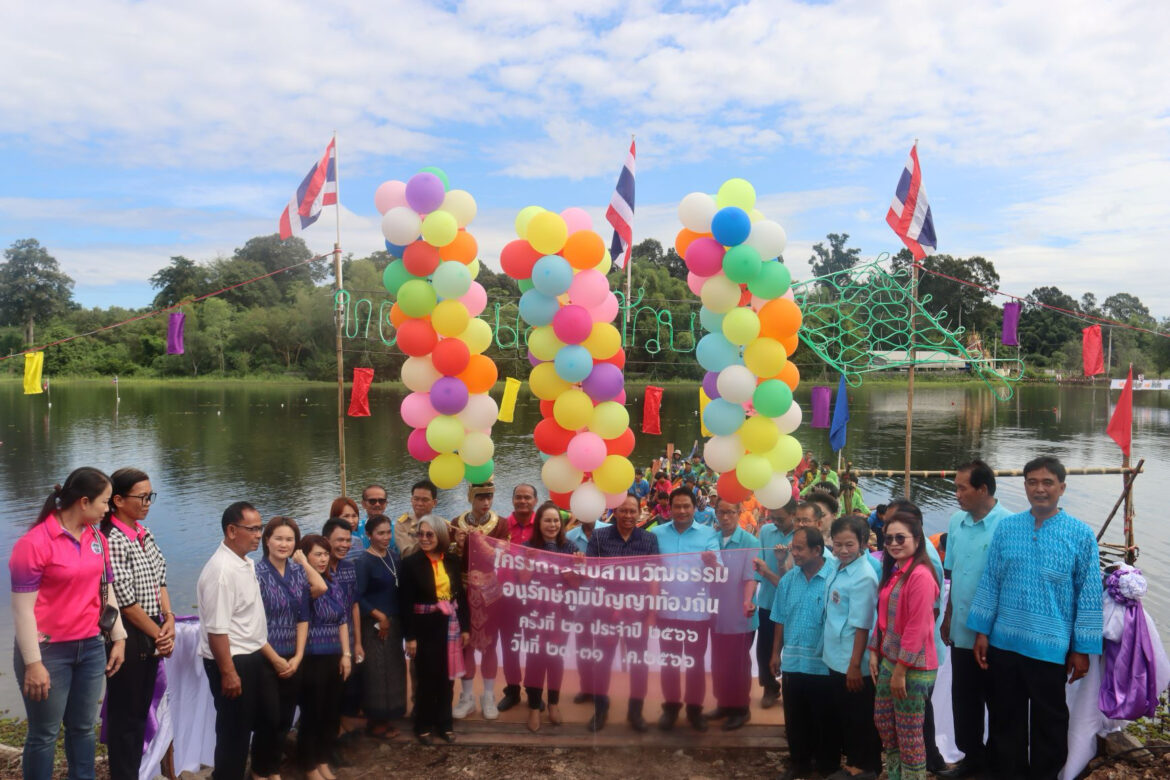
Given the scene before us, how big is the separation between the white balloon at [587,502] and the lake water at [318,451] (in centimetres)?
499

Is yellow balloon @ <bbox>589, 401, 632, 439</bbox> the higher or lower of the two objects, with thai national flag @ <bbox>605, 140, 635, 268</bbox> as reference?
lower

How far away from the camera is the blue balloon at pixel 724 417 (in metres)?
5.45

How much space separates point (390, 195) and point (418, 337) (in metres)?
1.10

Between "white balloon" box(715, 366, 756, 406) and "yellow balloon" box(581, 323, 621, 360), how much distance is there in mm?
795

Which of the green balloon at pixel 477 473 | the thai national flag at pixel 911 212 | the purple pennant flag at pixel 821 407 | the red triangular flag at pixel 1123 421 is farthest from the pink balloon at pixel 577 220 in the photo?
the purple pennant flag at pixel 821 407

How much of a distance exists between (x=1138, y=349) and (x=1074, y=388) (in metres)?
8.79

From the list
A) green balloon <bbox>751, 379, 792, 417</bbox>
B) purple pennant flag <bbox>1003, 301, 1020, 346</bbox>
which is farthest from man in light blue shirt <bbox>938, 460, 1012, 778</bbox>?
purple pennant flag <bbox>1003, 301, 1020, 346</bbox>

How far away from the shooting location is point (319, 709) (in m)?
3.96

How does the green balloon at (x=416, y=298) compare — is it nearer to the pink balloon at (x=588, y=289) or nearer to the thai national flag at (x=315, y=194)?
the pink balloon at (x=588, y=289)

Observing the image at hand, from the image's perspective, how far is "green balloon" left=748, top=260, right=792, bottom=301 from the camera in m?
5.16

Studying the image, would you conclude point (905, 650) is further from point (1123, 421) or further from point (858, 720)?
point (1123, 421)

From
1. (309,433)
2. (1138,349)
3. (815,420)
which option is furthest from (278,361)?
(1138,349)

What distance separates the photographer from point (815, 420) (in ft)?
43.5

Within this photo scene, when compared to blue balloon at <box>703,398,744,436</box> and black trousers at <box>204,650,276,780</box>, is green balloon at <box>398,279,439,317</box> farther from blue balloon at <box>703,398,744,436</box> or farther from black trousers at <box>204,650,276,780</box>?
black trousers at <box>204,650,276,780</box>
